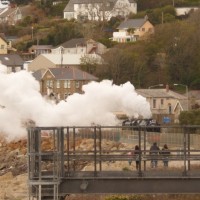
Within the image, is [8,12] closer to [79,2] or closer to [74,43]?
[79,2]

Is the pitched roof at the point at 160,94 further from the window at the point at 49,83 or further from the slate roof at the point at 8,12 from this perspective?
the slate roof at the point at 8,12

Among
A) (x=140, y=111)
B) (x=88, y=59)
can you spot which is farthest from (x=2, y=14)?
(x=140, y=111)

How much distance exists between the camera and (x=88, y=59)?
288 ft

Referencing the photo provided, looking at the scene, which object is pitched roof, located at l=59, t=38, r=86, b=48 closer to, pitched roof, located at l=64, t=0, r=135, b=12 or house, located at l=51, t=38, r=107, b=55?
house, located at l=51, t=38, r=107, b=55

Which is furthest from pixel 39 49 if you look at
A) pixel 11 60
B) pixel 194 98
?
pixel 194 98

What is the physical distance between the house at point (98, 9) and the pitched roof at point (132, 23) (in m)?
8.53

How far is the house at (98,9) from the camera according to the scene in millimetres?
126562

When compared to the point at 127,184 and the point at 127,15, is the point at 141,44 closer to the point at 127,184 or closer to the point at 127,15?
the point at 127,15

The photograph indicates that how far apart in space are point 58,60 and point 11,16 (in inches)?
1716

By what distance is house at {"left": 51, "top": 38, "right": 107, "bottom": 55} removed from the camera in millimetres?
97625

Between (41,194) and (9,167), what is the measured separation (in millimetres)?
26000

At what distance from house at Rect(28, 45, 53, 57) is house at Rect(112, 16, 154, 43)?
307 inches

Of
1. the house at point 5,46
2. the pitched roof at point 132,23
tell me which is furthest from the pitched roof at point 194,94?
the house at point 5,46

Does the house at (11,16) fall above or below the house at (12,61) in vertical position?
above
